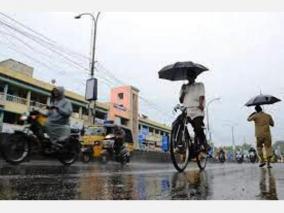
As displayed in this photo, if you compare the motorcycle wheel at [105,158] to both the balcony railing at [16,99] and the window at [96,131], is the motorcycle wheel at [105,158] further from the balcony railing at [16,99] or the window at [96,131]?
the balcony railing at [16,99]

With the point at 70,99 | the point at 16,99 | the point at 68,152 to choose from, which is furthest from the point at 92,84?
the point at 70,99

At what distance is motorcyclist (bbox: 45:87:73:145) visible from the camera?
23.1ft

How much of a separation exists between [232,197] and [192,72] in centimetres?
337

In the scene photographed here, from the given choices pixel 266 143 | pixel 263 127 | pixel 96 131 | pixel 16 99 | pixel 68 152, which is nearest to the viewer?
pixel 68 152

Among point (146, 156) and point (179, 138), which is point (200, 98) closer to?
point (179, 138)

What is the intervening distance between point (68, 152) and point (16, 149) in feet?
3.97

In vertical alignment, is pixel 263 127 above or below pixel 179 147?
above

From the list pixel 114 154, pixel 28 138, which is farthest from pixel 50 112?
pixel 114 154

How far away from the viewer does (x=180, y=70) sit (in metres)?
6.32

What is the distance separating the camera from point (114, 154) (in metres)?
13.1

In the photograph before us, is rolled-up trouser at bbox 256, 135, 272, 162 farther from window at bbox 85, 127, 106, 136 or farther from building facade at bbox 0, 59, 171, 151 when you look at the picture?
window at bbox 85, 127, 106, 136

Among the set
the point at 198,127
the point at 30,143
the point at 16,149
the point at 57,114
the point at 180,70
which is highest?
the point at 180,70

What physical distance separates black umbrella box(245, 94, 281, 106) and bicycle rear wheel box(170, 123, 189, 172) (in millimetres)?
3210

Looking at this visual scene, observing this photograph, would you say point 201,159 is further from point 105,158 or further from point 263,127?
point 105,158
